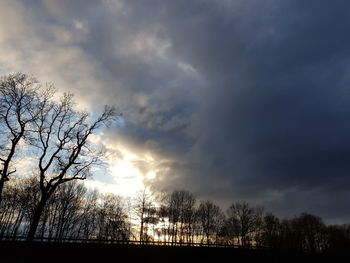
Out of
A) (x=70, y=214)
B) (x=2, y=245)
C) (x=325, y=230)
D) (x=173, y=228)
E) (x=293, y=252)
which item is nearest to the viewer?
(x=2, y=245)

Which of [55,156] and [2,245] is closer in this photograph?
[2,245]

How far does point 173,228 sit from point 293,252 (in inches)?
1543

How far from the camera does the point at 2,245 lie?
18.1 meters

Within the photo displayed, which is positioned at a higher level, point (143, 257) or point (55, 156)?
point (55, 156)

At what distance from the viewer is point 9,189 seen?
5991cm

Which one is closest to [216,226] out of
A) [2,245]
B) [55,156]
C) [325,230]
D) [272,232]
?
[272,232]

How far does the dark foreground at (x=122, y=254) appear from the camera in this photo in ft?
60.5

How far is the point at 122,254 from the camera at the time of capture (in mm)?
23391

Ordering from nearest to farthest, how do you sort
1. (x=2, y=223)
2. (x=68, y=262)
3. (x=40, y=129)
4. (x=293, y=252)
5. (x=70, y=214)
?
(x=68, y=262), (x=40, y=129), (x=293, y=252), (x=2, y=223), (x=70, y=214)

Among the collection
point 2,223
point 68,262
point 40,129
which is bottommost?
point 68,262

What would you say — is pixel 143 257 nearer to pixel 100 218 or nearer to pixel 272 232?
pixel 100 218

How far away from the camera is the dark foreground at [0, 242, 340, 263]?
18438 millimetres

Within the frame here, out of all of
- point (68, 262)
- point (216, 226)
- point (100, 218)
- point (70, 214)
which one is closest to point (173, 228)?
point (216, 226)

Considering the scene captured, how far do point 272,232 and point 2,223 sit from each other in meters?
77.0
